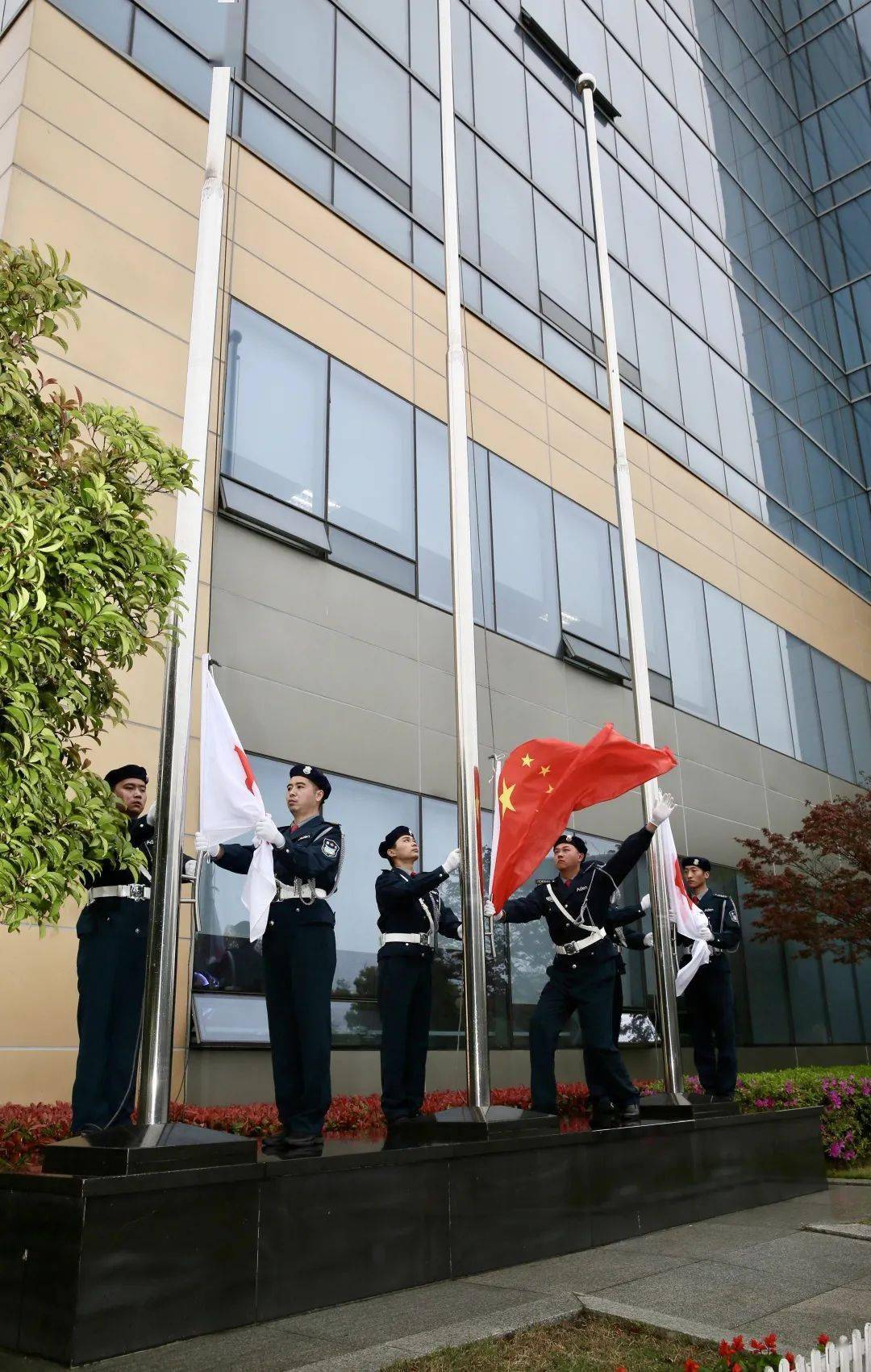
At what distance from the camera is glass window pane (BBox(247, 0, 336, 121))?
12.7 m

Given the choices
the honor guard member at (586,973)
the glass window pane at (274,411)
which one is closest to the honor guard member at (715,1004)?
the honor guard member at (586,973)

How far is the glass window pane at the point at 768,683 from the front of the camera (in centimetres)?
2027

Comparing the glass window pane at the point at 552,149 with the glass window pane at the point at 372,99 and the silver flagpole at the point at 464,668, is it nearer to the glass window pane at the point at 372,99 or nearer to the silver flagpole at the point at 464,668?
the glass window pane at the point at 372,99

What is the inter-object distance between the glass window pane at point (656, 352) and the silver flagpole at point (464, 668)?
378 inches

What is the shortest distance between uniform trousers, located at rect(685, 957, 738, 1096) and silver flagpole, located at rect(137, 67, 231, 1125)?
6.30 meters

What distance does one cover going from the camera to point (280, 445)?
11.6 m

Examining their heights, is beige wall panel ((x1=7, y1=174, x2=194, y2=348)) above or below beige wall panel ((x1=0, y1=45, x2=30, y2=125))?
below

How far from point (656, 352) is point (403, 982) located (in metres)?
15.0

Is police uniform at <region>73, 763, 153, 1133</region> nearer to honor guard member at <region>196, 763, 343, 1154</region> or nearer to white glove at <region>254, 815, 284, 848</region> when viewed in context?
honor guard member at <region>196, 763, 343, 1154</region>

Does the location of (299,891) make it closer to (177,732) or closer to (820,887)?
(177,732)

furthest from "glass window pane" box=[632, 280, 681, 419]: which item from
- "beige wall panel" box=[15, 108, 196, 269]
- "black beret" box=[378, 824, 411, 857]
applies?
"black beret" box=[378, 824, 411, 857]

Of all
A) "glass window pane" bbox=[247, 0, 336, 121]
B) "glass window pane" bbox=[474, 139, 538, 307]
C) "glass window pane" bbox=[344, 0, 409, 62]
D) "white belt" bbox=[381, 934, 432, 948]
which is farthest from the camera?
"glass window pane" bbox=[474, 139, 538, 307]

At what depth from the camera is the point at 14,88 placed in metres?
9.95

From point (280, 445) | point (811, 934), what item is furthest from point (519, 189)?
point (811, 934)
